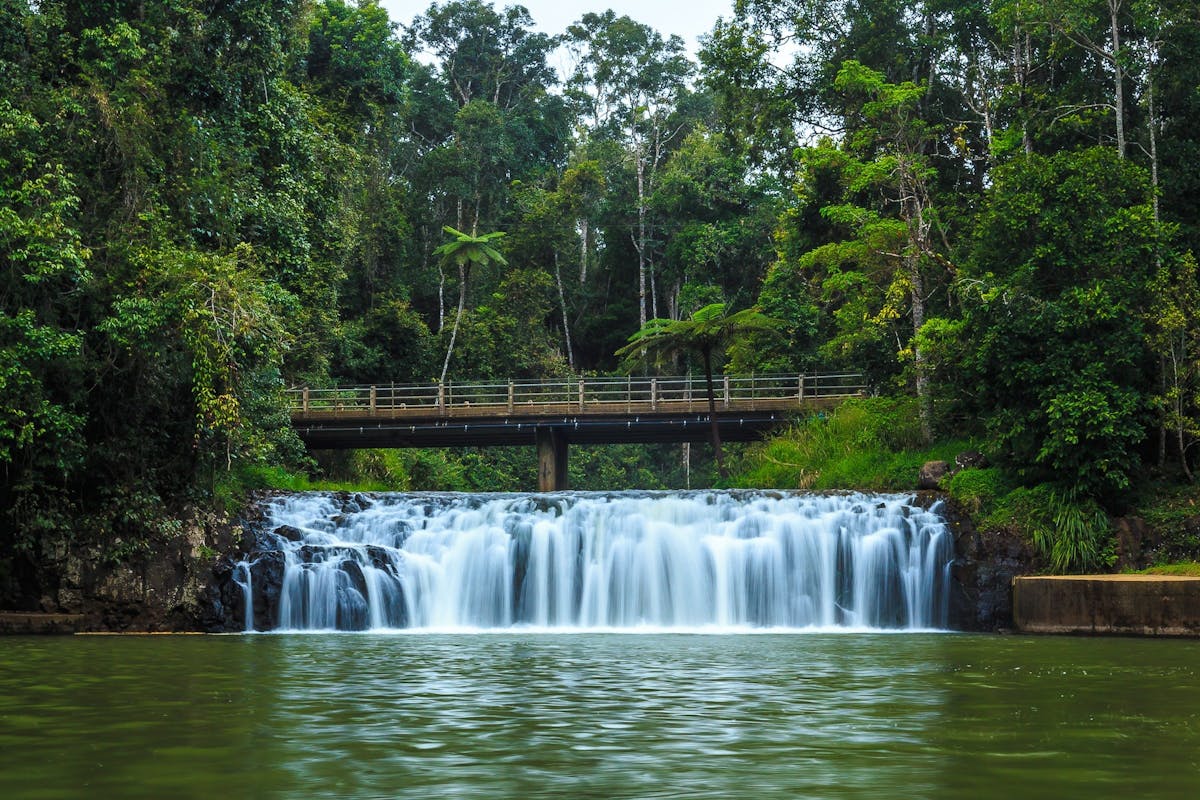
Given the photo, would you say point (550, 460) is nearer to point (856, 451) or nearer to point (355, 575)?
point (856, 451)

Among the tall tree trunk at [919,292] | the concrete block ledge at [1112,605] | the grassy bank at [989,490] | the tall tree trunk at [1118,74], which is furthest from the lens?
the tall tree trunk at [919,292]

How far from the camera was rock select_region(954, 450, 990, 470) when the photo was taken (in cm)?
2430

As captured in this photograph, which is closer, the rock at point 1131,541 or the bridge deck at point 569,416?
the rock at point 1131,541

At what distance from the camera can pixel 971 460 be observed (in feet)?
80.4

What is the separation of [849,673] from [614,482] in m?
53.7

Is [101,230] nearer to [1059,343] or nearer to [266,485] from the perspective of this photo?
[266,485]

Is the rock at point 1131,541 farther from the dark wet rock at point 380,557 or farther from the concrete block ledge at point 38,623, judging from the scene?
the concrete block ledge at point 38,623

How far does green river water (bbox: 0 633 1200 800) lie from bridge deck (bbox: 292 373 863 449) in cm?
2396

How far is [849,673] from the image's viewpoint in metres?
11.9

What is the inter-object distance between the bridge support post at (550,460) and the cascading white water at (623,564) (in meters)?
16.9

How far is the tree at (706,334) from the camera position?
117 feet

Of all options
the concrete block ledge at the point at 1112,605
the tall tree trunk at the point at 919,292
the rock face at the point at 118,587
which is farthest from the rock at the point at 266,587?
the tall tree trunk at the point at 919,292

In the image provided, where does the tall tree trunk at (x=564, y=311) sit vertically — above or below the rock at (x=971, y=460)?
above

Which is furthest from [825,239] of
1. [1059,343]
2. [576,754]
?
[576,754]
